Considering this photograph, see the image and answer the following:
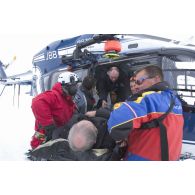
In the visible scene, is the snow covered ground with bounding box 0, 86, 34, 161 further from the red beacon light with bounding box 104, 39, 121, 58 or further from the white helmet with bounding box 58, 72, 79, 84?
the red beacon light with bounding box 104, 39, 121, 58

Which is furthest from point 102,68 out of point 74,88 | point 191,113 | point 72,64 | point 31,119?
point 31,119

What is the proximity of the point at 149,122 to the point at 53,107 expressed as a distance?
6.05ft

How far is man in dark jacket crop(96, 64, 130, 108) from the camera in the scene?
4.44m

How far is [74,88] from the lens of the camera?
3496mm

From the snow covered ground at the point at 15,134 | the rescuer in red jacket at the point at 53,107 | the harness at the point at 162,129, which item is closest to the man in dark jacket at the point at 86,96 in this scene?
the rescuer in red jacket at the point at 53,107

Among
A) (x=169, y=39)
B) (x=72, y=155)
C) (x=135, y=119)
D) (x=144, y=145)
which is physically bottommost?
(x=72, y=155)

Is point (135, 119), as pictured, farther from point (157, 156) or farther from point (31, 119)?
point (31, 119)

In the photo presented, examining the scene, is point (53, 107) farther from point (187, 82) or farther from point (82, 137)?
point (187, 82)

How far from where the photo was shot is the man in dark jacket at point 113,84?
14.6 feet

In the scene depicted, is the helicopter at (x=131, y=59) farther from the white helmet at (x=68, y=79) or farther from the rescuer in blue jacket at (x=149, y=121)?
the rescuer in blue jacket at (x=149, y=121)

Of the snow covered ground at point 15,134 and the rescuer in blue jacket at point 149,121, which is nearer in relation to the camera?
the rescuer in blue jacket at point 149,121

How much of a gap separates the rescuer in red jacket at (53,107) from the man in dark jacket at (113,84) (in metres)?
0.91

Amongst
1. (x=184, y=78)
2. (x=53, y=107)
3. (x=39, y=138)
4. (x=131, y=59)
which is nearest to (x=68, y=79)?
(x=53, y=107)

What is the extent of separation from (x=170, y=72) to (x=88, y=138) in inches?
75.4
